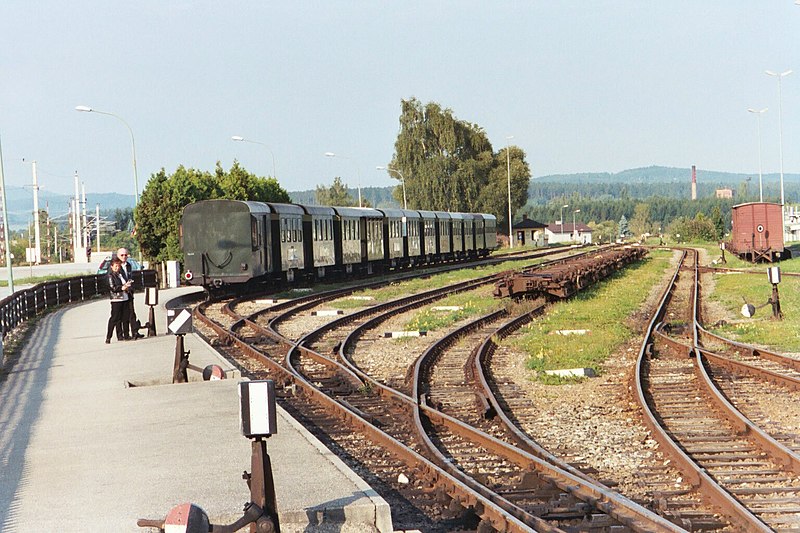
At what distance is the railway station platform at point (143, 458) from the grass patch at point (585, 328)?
4795 mm

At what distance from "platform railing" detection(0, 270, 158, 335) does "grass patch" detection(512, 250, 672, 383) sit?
319 inches

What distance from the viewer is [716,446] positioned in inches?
377

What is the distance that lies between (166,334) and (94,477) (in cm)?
1327

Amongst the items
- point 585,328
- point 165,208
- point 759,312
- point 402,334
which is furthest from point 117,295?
point 165,208

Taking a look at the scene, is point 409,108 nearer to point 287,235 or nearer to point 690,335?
point 287,235

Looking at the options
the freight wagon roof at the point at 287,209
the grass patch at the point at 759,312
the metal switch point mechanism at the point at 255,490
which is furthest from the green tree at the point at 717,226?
the metal switch point mechanism at the point at 255,490

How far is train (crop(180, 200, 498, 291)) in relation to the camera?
30.7 m

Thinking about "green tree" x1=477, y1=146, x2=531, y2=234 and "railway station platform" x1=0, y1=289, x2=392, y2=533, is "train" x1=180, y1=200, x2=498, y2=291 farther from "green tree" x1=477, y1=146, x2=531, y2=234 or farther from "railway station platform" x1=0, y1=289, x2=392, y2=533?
"green tree" x1=477, y1=146, x2=531, y2=234

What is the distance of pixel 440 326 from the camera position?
22.5 meters

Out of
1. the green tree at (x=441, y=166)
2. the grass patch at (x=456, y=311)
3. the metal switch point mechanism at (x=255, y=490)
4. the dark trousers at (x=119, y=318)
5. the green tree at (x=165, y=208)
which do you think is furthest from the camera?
the green tree at (x=441, y=166)

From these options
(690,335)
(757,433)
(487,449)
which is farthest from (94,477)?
(690,335)

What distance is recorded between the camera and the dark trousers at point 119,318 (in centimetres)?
2018

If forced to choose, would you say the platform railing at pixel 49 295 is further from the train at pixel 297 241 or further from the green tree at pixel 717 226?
the green tree at pixel 717 226

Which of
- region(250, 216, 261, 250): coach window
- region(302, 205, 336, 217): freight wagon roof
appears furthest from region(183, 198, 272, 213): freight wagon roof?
region(302, 205, 336, 217): freight wagon roof
